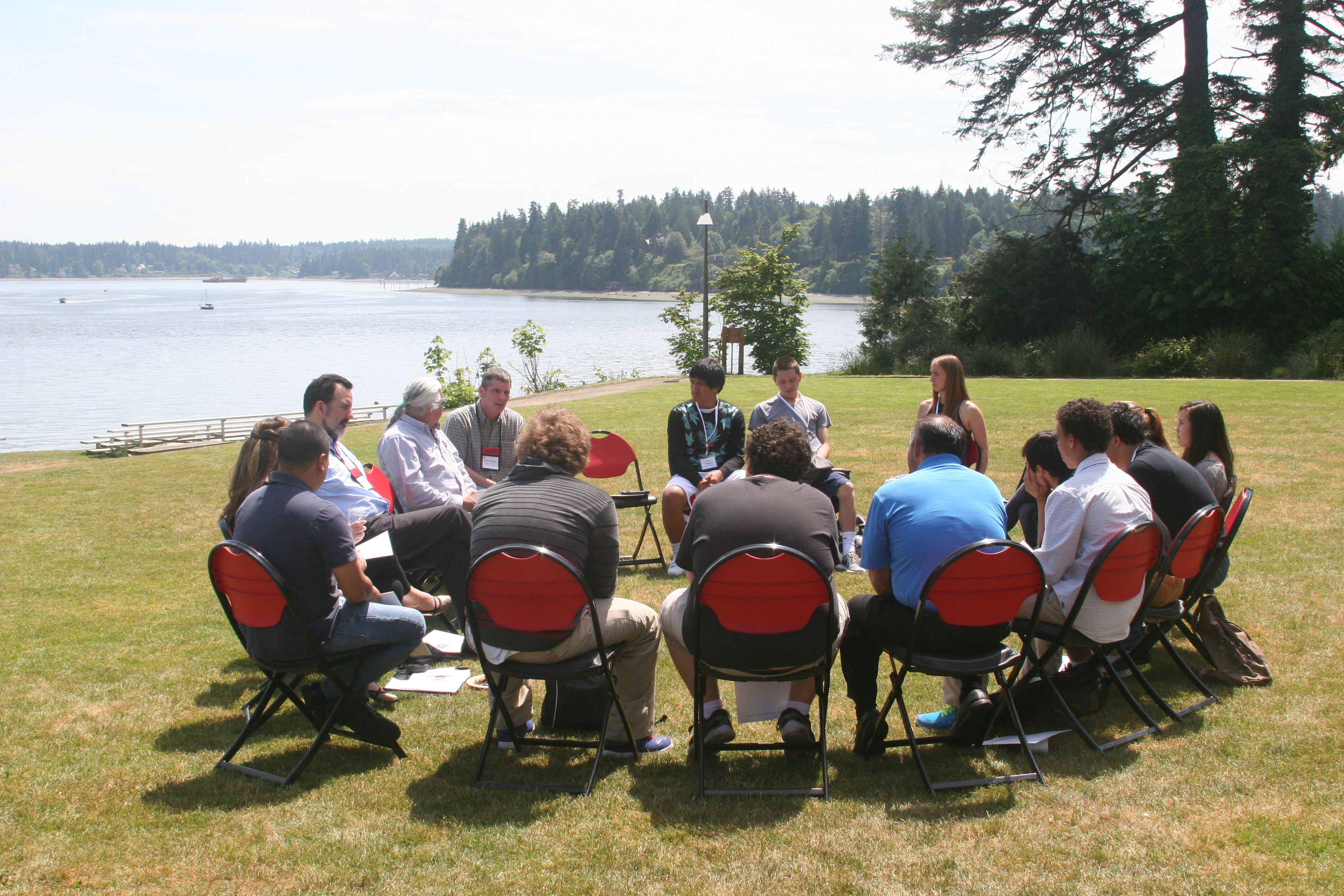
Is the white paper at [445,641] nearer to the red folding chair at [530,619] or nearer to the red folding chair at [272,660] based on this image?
the red folding chair at [272,660]

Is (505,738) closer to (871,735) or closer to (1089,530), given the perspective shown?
(871,735)

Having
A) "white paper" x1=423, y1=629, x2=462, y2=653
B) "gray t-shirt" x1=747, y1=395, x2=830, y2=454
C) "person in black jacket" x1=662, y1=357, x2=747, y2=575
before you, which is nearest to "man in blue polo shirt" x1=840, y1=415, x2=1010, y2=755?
"white paper" x1=423, y1=629, x2=462, y2=653

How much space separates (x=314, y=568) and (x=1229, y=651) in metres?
4.28

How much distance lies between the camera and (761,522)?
3324mm

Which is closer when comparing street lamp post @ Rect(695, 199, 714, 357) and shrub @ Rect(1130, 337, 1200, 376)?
shrub @ Rect(1130, 337, 1200, 376)

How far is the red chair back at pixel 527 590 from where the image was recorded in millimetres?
3168

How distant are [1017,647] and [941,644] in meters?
1.81

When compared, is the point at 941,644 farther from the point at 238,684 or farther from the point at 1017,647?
the point at 238,684

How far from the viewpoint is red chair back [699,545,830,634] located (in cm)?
307

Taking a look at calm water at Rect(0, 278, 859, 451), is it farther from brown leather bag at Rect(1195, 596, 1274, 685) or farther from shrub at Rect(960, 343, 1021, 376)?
brown leather bag at Rect(1195, 596, 1274, 685)

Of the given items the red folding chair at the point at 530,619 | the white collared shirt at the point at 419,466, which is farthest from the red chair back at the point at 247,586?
the white collared shirt at the point at 419,466

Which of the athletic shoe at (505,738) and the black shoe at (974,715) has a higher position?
the black shoe at (974,715)

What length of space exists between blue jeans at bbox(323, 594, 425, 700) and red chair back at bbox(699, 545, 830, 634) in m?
1.42

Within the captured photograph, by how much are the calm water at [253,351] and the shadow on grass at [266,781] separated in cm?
2722
